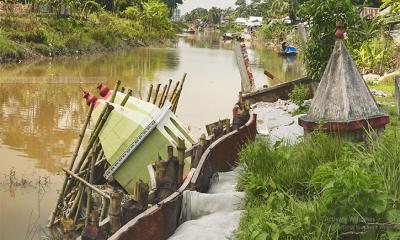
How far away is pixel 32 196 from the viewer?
9180 mm

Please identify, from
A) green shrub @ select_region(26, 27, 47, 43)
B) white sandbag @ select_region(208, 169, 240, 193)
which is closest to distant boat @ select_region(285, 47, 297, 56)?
green shrub @ select_region(26, 27, 47, 43)

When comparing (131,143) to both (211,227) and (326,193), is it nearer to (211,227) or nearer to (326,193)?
(211,227)

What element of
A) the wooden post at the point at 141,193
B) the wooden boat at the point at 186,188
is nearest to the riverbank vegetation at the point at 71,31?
the wooden boat at the point at 186,188

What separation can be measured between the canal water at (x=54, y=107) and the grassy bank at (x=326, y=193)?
3163mm

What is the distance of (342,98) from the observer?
696cm

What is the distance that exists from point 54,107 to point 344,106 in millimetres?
12711

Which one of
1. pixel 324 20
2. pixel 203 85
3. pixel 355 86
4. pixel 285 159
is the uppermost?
pixel 324 20

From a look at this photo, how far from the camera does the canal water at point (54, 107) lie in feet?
29.6

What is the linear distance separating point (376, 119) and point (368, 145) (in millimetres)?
511

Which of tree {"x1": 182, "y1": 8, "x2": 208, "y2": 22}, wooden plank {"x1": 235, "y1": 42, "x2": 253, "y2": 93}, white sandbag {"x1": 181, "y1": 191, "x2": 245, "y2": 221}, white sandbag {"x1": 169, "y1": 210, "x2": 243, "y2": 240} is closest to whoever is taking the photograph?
white sandbag {"x1": 169, "y1": 210, "x2": 243, "y2": 240}

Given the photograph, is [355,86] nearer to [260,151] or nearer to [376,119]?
[376,119]

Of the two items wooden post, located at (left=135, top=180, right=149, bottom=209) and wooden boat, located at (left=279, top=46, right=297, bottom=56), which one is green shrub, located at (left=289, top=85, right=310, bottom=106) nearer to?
wooden post, located at (left=135, top=180, right=149, bottom=209)

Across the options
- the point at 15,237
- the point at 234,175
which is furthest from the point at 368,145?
the point at 15,237

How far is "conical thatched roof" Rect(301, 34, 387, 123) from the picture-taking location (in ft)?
22.6
